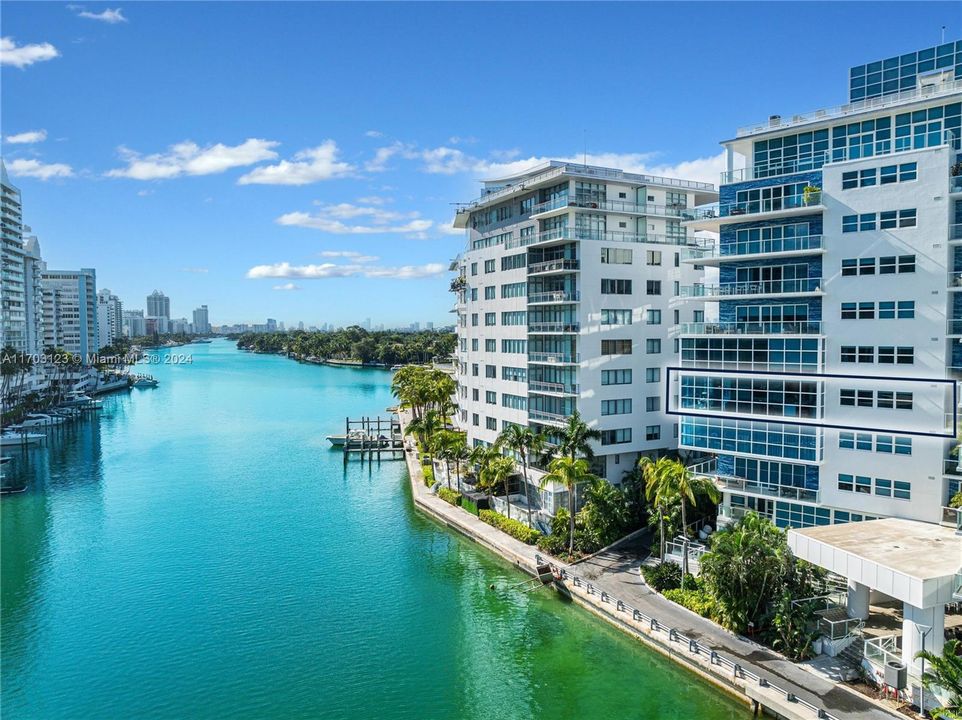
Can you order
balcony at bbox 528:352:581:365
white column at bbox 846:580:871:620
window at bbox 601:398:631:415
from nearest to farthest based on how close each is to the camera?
white column at bbox 846:580:871:620 < balcony at bbox 528:352:581:365 < window at bbox 601:398:631:415

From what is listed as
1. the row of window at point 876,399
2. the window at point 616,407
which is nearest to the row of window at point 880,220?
the row of window at point 876,399

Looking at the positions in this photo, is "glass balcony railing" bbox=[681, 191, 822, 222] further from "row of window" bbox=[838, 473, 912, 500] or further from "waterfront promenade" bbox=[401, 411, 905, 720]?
"waterfront promenade" bbox=[401, 411, 905, 720]

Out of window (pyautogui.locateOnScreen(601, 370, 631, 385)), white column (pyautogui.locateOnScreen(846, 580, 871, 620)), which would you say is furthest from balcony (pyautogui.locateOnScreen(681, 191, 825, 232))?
white column (pyautogui.locateOnScreen(846, 580, 871, 620))

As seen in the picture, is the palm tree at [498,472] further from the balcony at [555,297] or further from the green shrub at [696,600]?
the green shrub at [696,600]

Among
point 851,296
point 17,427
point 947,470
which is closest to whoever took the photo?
point 947,470

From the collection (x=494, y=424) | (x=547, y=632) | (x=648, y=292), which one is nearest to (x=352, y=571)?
(x=547, y=632)

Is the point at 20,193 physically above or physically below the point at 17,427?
above

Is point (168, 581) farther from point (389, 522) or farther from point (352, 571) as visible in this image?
point (389, 522)
